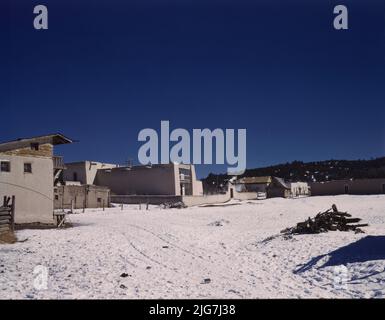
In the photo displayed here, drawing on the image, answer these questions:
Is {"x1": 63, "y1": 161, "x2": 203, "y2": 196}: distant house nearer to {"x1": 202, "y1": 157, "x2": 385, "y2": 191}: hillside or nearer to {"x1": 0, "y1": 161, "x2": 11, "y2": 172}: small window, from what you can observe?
{"x1": 0, "y1": 161, "x2": 11, "y2": 172}: small window

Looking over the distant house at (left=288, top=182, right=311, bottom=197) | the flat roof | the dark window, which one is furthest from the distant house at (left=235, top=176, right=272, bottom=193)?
the dark window

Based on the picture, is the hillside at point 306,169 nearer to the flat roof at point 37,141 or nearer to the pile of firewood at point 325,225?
the flat roof at point 37,141

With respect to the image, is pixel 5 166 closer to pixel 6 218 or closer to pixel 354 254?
pixel 6 218

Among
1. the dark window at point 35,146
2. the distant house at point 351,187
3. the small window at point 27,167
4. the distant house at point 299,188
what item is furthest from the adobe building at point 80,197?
the distant house at point 299,188

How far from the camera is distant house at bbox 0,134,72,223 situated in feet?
80.8

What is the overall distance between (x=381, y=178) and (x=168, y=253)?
50352 millimetres

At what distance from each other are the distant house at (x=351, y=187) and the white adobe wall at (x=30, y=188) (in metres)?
44.9

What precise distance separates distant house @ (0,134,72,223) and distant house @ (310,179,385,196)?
147 feet

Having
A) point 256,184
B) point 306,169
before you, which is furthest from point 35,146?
point 306,169

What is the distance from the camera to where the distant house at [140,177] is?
2165 inches

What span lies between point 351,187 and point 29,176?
46.5m

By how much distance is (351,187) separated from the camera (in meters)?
58.5
